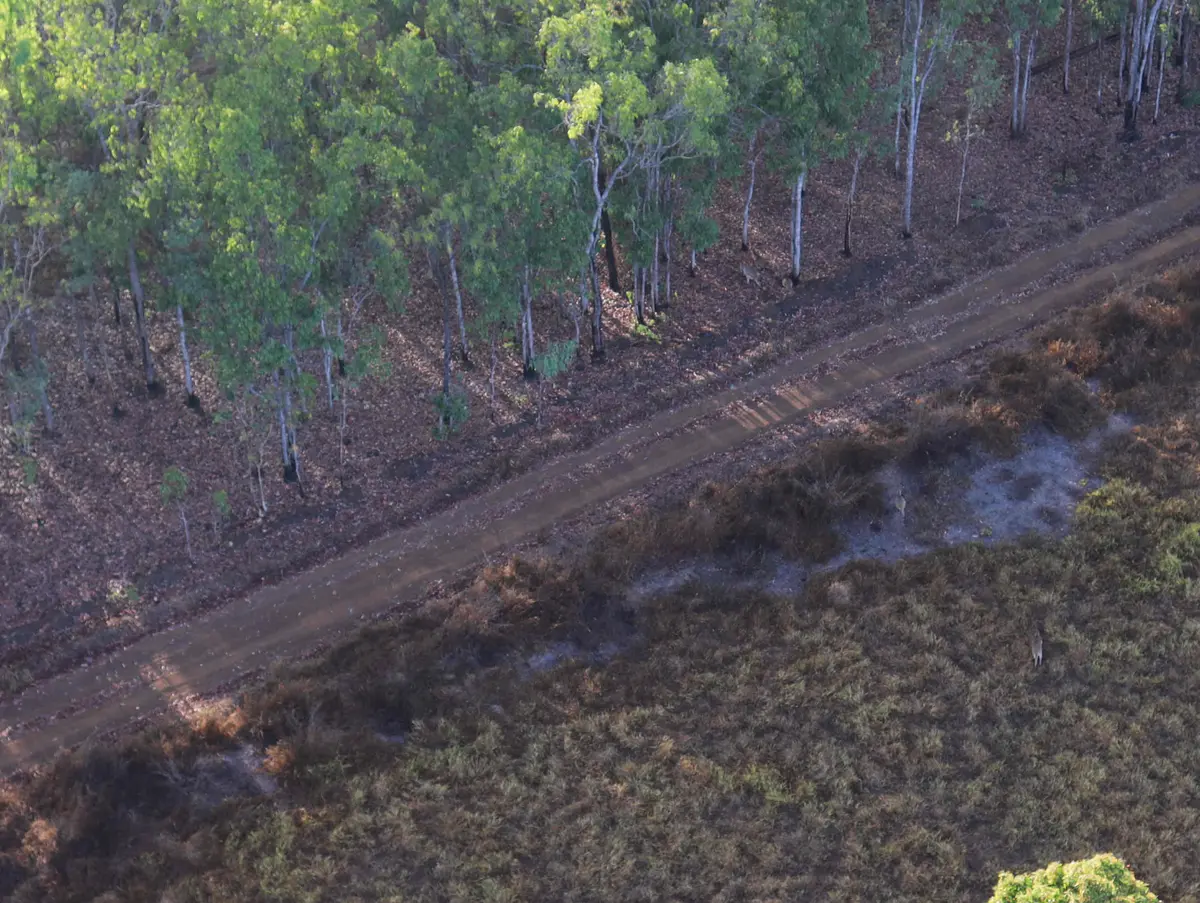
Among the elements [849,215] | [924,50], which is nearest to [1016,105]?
[924,50]

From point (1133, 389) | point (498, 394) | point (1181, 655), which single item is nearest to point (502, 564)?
point (498, 394)

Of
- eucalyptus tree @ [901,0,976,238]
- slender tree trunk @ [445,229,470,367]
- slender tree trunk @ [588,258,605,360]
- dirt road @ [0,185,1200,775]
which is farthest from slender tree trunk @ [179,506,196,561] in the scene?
eucalyptus tree @ [901,0,976,238]

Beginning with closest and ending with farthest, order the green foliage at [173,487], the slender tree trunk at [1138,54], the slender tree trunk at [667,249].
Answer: the green foliage at [173,487], the slender tree trunk at [667,249], the slender tree trunk at [1138,54]

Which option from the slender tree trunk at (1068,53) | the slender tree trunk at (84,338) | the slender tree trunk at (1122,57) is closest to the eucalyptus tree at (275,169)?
the slender tree trunk at (84,338)

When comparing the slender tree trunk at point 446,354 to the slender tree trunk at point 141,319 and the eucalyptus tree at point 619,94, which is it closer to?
the eucalyptus tree at point 619,94

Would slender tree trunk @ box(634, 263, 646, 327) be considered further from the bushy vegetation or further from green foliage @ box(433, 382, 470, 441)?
green foliage @ box(433, 382, 470, 441)
